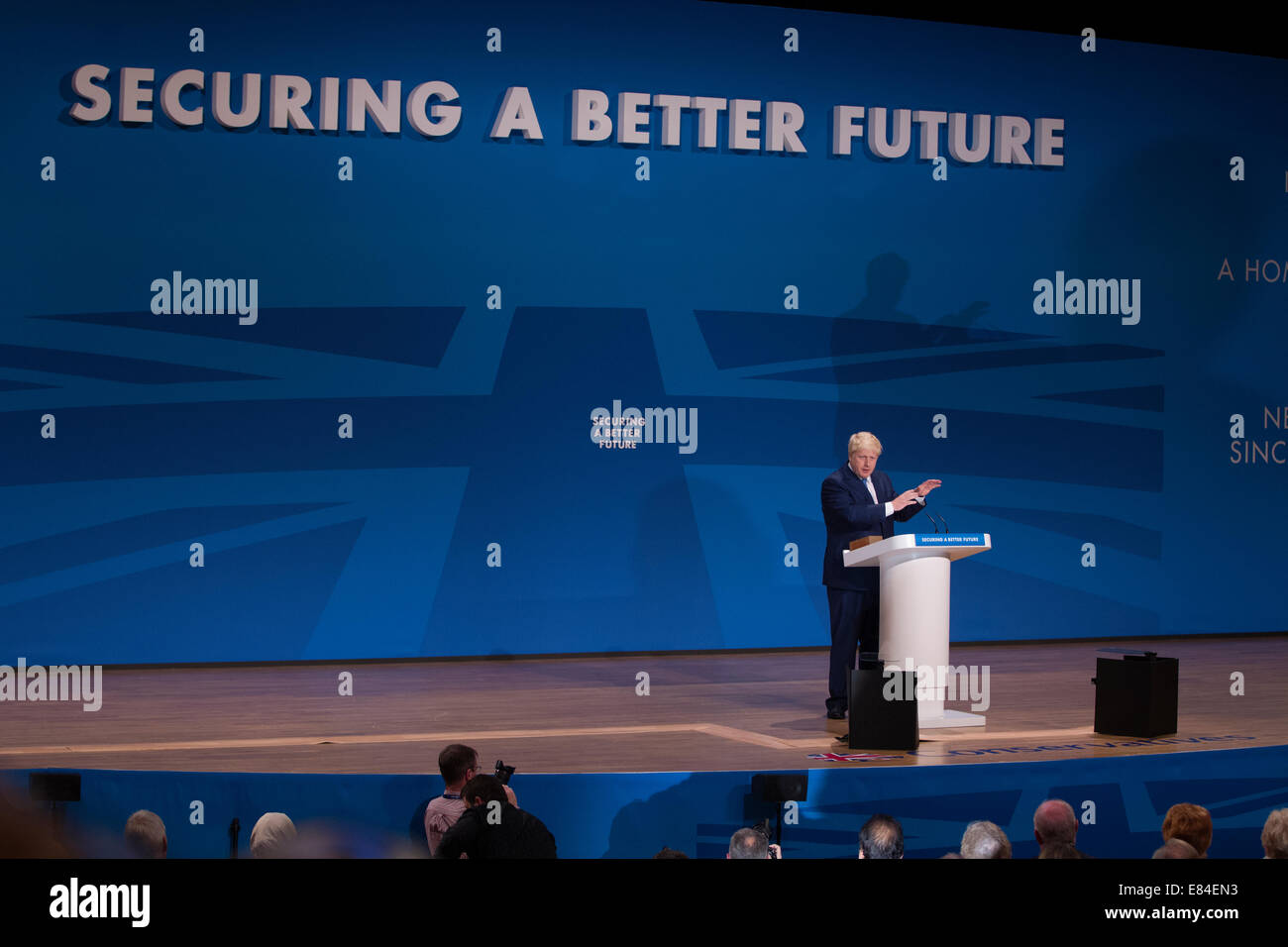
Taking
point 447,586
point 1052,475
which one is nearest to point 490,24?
point 447,586

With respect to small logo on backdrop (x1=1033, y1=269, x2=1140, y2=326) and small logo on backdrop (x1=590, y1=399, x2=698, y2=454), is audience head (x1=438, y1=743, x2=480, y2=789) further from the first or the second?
small logo on backdrop (x1=1033, y1=269, x2=1140, y2=326)

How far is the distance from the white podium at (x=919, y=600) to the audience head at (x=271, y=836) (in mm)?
2638

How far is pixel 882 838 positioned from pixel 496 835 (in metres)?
0.89

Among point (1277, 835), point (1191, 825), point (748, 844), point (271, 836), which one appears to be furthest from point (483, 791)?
point (1277, 835)

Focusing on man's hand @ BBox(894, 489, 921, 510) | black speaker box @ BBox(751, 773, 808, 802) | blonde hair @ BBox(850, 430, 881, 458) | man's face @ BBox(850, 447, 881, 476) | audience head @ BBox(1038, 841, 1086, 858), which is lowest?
black speaker box @ BBox(751, 773, 808, 802)

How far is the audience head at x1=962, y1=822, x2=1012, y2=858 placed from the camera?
8.96 ft

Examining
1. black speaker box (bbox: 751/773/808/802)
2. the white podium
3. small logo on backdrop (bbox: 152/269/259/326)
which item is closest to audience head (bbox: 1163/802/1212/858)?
black speaker box (bbox: 751/773/808/802)

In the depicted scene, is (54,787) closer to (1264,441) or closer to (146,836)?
(146,836)

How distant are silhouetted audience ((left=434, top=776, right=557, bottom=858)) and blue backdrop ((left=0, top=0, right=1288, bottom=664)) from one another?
4364 mm

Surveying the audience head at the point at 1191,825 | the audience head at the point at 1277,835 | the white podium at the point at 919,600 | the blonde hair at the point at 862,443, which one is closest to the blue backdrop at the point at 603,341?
the blonde hair at the point at 862,443

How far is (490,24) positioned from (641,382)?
221cm

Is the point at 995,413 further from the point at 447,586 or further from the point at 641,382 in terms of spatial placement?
the point at 447,586

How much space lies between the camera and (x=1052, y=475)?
8219 mm
